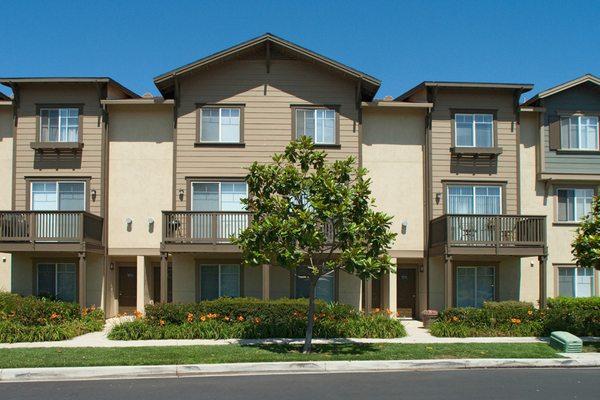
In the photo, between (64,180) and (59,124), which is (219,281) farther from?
(59,124)

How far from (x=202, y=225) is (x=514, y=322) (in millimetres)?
9915

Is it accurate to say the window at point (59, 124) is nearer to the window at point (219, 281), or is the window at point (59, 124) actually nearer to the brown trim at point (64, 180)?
the brown trim at point (64, 180)

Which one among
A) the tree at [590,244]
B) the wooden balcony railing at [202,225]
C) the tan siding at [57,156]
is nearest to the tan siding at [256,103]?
the wooden balcony railing at [202,225]

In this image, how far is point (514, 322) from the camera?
20.2 m

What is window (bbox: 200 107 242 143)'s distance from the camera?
77.0 ft

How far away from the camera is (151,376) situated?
1376 centimetres

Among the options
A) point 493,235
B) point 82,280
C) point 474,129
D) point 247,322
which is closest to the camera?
point 247,322

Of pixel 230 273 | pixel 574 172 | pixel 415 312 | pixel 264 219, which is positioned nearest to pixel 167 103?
pixel 230 273

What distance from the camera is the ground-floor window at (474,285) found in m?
24.1

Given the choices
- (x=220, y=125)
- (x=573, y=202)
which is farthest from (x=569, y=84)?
(x=220, y=125)

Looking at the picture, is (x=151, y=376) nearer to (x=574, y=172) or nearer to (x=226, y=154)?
(x=226, y=154)

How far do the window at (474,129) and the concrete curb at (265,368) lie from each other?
32.3 ft

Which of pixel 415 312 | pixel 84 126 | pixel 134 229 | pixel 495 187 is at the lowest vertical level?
pixel 415 312

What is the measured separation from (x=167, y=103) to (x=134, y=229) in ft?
14.5
